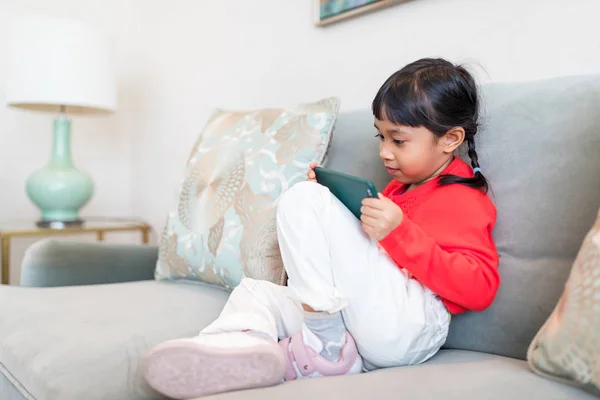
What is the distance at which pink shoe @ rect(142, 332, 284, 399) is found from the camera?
0.77m


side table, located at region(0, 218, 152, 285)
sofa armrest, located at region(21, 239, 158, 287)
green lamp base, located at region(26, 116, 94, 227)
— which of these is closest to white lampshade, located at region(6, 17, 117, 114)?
green lamp base, located at region(26, 116, 94, 227)

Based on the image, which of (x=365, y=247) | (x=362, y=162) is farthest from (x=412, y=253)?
(x=362, y=162)

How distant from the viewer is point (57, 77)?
212 cm

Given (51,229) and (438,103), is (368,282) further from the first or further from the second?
(51,229)

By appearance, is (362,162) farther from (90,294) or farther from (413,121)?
(90,294)

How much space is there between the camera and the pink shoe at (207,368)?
0.77 m

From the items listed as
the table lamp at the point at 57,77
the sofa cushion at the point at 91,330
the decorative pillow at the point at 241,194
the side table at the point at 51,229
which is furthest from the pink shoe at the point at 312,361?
the table lamp at the point at 57,77

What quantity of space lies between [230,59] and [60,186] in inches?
33.0

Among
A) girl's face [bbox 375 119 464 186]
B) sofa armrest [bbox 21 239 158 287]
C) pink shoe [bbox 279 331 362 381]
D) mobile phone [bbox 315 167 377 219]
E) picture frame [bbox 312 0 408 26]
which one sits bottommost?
sofa armrest [bbox 21 239 158 287]

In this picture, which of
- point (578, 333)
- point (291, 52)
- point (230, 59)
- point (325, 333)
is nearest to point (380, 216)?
point (325, 333)

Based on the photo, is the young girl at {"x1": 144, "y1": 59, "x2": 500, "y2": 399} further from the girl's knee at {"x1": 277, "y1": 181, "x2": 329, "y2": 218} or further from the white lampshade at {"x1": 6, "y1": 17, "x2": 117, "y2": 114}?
the white lampshade at {"x1": 6, "y1": 17, "x2": 117, "y2": 114}

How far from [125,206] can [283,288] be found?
6.72ft

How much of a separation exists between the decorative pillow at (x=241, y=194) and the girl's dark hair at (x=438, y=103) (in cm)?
33

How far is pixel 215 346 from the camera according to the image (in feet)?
2.61
